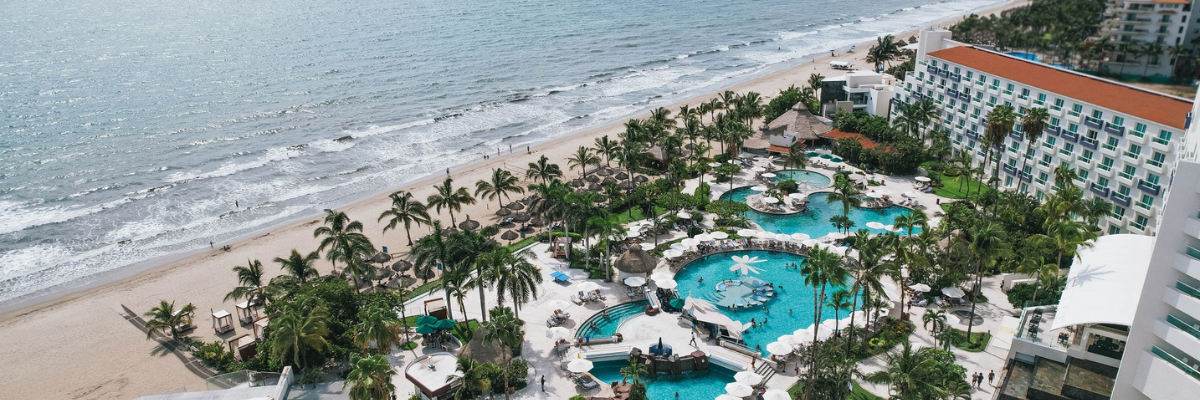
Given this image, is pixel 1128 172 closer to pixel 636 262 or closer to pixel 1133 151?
pixel 1133 151

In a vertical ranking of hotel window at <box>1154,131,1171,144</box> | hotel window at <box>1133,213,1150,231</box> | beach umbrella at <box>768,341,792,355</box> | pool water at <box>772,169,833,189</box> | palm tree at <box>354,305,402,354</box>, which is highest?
hotel window at <box>1154,131,1171,144</box>

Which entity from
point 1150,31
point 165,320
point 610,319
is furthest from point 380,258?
point 1150,31

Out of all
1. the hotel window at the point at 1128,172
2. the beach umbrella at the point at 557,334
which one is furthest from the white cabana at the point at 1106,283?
the beach umbrella at the point at 557,334

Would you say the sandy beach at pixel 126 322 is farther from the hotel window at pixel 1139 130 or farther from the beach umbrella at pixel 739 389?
the hotel window at pixel 1139 130

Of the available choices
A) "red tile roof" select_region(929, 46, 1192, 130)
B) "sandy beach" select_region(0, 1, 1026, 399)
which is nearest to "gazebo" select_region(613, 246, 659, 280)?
"sandy beach" select_region(0, 1, 1026, 399)

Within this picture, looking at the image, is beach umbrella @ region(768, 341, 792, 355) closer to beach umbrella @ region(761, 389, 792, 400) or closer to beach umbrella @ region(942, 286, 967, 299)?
beach umbrella @ region(761, 389, 792, 400)

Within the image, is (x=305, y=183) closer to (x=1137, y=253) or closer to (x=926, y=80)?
(x=926, y=80)
